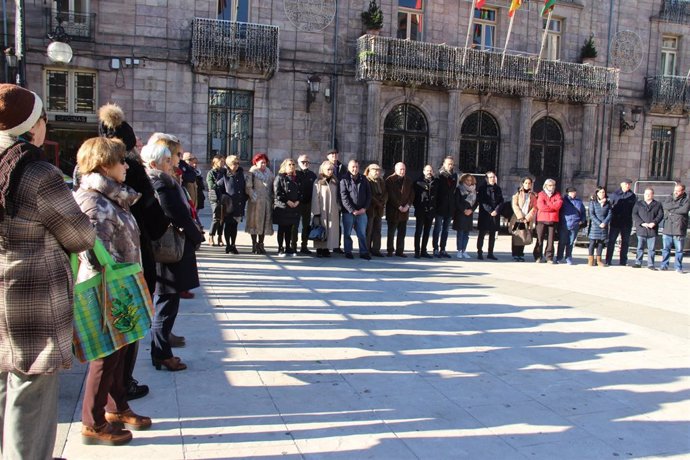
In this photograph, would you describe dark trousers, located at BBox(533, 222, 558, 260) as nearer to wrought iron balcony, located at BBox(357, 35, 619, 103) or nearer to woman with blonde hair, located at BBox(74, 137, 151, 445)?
Result: wrought iron balcony, located at BBox(357, 35, 619, 103)

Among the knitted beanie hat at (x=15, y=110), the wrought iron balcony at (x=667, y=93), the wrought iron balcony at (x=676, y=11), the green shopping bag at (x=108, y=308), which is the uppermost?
the wrought iron balcony at (x=676, y=11)

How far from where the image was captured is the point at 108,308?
3.51 m

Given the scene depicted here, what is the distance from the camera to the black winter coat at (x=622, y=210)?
13141 mm

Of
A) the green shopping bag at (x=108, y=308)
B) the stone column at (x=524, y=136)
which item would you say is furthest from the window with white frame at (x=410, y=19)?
the green shopping bag at (x=108, y=308)

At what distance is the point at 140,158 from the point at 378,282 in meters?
5.26

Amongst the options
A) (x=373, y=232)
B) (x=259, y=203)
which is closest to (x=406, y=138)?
(x=373, y=232)

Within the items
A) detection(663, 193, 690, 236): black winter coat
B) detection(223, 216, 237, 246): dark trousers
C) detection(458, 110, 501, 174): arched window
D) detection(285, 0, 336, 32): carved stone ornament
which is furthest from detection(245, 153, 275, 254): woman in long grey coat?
detection(458, 110, 501, 174): arched window

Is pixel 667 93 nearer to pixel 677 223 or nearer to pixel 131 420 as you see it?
pixel 677 223

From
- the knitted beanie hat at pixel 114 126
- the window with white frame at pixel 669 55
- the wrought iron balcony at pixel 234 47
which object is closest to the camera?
the knitted beanie hat at pixel 114 126

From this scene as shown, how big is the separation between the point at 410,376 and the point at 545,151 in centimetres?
2191

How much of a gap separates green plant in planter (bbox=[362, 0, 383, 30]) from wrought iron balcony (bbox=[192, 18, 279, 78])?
10.7 feet

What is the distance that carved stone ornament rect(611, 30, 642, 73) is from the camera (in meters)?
25.8

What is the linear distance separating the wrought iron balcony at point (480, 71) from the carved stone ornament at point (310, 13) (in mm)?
1421

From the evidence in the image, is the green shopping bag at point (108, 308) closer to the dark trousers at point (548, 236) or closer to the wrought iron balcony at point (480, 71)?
the dark trousers at point (548, 236)
